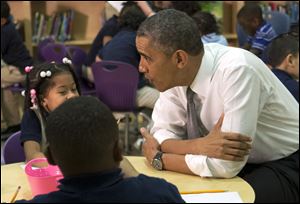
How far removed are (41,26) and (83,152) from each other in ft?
16.0

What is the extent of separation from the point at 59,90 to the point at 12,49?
95.0 inches

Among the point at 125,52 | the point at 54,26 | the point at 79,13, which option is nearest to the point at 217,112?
the point at 125,52

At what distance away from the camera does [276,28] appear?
16.3ft

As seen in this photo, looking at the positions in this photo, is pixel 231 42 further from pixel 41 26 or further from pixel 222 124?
pixel 222 124

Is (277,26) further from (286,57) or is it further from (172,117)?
(172,117)

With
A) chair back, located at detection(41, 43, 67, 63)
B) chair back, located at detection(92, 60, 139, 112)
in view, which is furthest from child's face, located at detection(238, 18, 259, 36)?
chair back, located at detection(41, 43, 67, 63)

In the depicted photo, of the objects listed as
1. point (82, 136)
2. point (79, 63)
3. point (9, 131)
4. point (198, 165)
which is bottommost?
point (9, 131)

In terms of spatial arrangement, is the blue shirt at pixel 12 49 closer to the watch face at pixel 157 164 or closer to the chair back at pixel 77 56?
the chair back at pixel 77 56

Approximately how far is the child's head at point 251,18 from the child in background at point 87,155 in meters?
3.43

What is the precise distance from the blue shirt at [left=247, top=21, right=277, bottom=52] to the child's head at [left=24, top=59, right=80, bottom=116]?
2.03 metres

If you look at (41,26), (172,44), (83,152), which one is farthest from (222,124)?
(41,26)

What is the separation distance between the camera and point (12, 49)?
4609 millimetres

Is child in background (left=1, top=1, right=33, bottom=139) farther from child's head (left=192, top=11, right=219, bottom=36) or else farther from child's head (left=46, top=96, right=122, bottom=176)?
child's head (left=46, top=96, right=122, bottom=176)

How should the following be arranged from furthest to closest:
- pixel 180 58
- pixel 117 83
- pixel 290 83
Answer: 1. pixel 117 83
2. pixel 290 83
3. pixel 180 58
